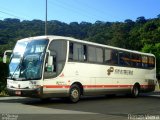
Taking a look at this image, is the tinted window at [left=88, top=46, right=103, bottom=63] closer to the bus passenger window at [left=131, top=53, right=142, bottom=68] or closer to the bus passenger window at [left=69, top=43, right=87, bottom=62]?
the bus passenger window at [left=69, top=43, right=87, bottom=62]

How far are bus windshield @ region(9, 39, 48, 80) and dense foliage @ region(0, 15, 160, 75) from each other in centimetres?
1227

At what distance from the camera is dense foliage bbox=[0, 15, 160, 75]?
42.7 m

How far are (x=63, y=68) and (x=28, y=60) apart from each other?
178cm

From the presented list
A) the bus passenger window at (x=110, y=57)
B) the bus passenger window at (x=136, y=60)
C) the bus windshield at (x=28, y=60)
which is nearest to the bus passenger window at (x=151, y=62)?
the bus passenger window at (x=136, y=60)

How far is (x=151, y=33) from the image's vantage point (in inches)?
3113

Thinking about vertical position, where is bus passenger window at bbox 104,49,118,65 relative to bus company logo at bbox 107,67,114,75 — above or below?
above

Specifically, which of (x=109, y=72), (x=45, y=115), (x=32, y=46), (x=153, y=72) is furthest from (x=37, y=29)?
(x=45, y=115)

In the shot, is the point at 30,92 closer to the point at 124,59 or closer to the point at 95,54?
the point at 95,54

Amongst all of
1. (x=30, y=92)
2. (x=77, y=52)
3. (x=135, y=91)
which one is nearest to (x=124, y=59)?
(x=135, y=91)

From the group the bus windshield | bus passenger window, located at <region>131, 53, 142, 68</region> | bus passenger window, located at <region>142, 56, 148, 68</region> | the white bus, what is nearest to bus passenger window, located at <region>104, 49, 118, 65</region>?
the white bus

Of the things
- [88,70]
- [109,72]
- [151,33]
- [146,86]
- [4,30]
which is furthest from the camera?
[151,33]

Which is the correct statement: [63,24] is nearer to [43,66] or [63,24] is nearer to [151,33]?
[43,66]

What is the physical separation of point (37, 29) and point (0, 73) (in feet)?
67.4

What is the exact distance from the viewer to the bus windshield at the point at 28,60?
1656 centimetres
